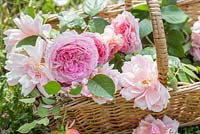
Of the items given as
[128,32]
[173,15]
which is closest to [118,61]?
[128,32]

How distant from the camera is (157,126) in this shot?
1.03 metres

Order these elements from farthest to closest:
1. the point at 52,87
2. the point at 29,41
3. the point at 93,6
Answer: the point at 93,6 → the point at 29,41 → the point at 52,87

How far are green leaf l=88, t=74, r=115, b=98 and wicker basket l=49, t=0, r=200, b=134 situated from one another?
1.6 inches

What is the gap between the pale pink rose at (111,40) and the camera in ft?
3.40

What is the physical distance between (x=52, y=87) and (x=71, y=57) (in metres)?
0.06

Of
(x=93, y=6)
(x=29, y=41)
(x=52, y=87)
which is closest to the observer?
(x=52, y=87)

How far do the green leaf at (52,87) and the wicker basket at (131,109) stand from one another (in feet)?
0.20

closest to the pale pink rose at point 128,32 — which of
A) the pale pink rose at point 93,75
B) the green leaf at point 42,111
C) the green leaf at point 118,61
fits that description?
the green leaf at point 118,61

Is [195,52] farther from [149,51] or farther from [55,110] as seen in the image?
[55,110]

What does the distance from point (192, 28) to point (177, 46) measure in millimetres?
96

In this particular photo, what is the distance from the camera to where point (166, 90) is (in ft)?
3.12

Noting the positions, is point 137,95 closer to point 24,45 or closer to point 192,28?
point 24,45

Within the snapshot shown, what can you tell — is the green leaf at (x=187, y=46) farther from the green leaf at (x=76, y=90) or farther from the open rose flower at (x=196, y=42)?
the green leaf at (x=76, y=90)

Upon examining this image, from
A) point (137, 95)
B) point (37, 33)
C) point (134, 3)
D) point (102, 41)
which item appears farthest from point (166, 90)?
point (134, 3)
